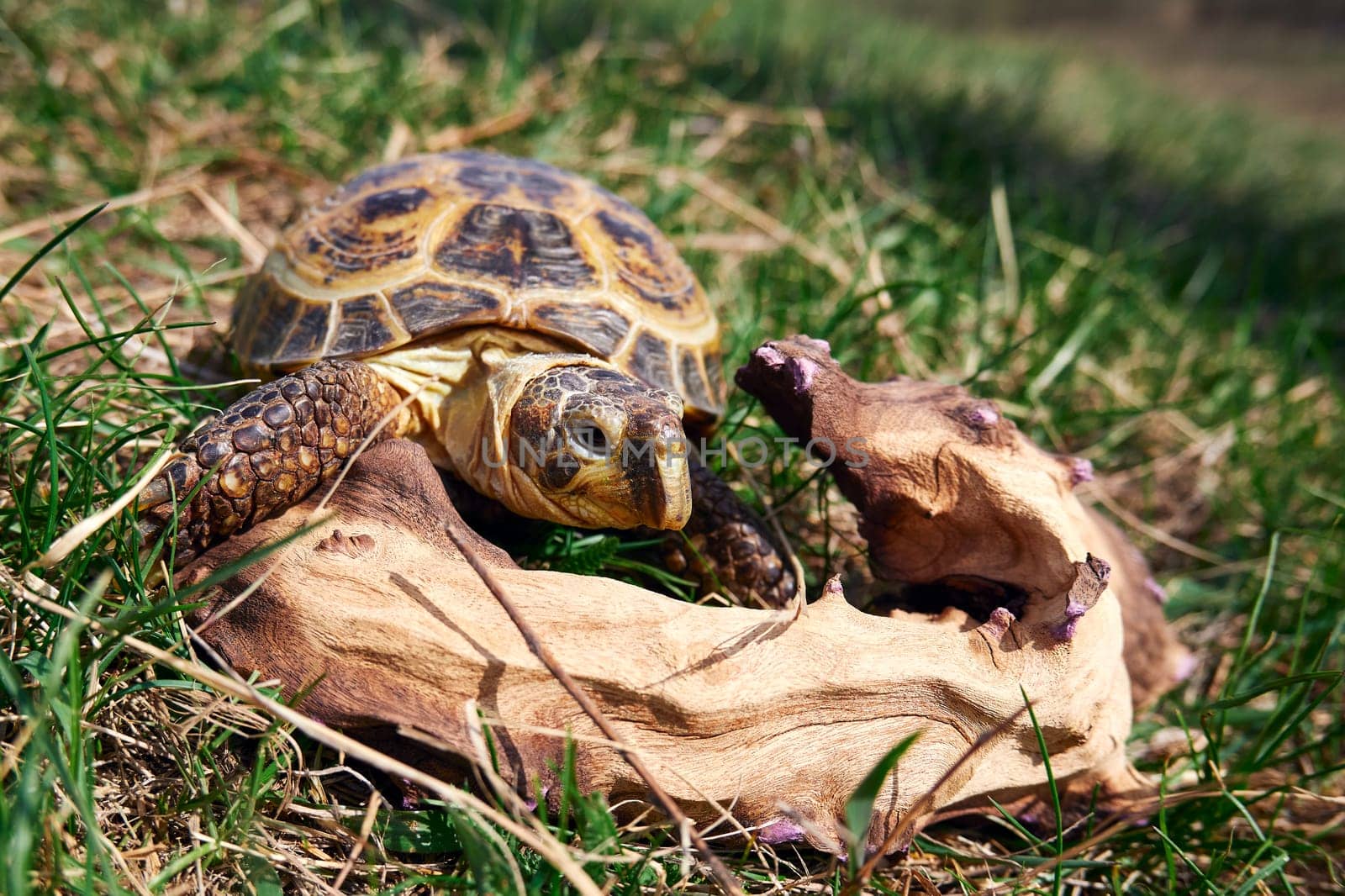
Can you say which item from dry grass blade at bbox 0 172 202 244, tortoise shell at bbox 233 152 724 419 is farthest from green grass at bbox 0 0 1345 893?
tortoise shell at bbox 233 152 724 419

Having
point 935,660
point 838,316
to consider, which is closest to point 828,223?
point 838,316

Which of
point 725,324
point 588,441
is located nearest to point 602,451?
point 588,441

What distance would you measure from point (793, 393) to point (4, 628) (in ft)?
5.14

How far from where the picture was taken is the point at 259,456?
1.75 metres

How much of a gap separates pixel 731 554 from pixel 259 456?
1077 mm

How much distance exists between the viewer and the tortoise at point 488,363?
5.81 feet

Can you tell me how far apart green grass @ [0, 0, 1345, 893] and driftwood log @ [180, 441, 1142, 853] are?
0.43 ft

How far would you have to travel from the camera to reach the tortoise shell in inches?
85.0

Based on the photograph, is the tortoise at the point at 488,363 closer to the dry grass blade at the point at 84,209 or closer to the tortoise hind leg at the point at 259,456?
the tortoise hind leg at the point at 259,456

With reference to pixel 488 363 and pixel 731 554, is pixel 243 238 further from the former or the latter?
pixel 731 554

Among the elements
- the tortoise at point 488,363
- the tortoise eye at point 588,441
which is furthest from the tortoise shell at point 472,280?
the tortoise eye at point 588,441

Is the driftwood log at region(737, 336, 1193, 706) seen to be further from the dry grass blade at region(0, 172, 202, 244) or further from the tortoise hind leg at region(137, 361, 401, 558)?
the dry grass blade at region(0, 172, 202, 244)

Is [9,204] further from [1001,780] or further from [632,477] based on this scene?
[1001,780]

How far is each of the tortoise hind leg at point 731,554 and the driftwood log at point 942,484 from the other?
0.80 ft
